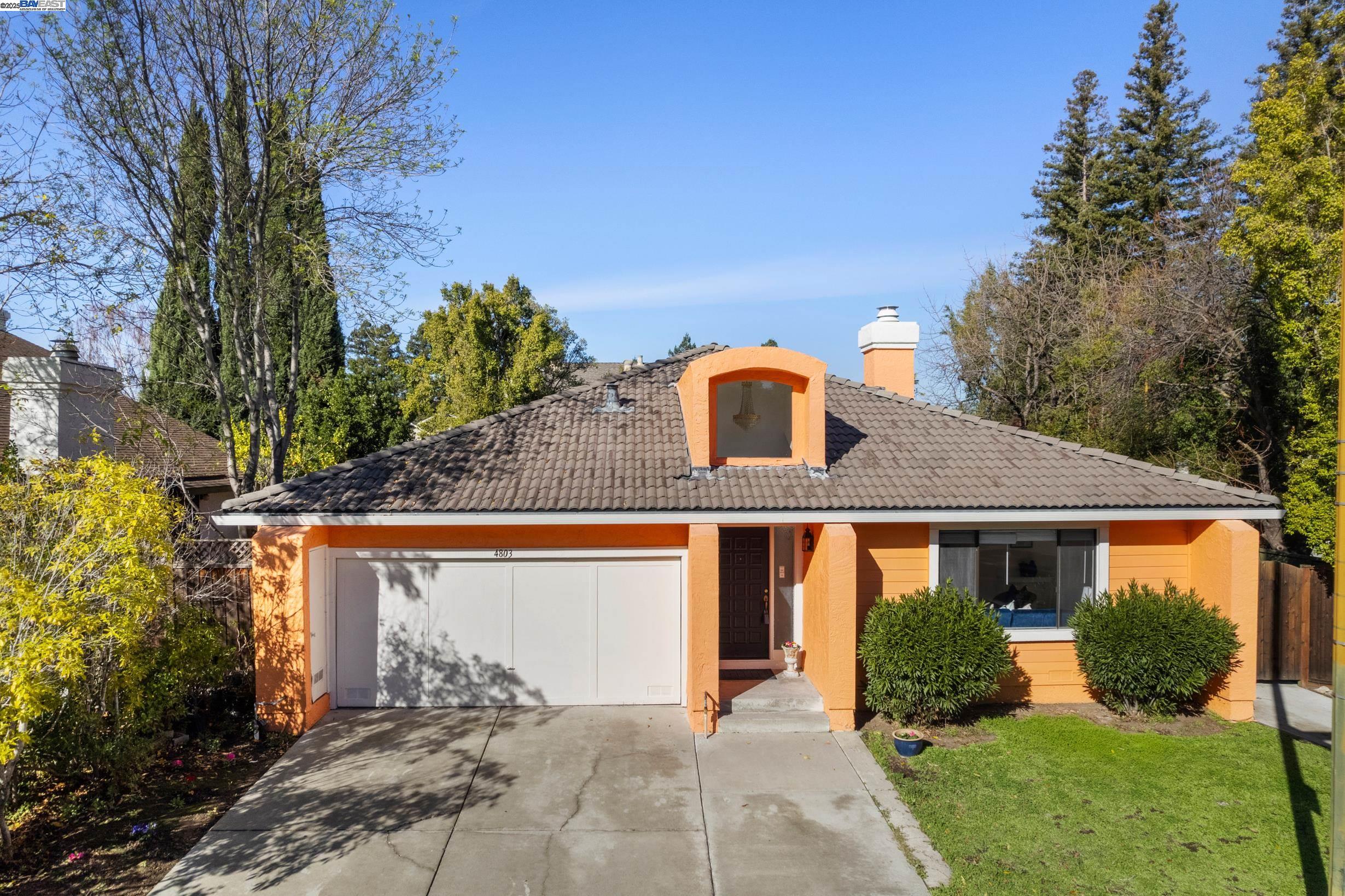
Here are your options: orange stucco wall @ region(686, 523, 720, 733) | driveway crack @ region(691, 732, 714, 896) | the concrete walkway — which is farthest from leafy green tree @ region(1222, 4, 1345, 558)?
driveway crack @ region(691, 732, 714, 896)

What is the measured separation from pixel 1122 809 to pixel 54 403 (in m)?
15.4

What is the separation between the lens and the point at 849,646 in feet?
32.0

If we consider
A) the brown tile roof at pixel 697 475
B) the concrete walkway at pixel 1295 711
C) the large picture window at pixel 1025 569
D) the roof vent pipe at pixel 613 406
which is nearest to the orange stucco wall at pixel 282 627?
the brown tile roof at pixel 697 475

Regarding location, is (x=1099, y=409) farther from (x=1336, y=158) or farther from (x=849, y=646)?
(x=849, y=646)

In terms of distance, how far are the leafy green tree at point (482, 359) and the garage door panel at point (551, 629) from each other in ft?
44.9

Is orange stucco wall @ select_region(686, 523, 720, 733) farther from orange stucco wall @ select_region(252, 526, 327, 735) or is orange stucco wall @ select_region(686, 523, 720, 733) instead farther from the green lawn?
orange stucco wall @ select_region(252, 526, 327, 735)

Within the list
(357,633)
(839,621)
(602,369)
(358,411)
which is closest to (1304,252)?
(839,621)

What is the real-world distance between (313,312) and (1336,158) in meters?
27.5

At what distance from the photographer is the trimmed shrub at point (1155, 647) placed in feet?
32.1

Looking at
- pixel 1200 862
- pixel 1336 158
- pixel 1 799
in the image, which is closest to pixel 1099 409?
pixel 1336 158

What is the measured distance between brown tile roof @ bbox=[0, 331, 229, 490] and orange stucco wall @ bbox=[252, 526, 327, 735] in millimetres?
2520

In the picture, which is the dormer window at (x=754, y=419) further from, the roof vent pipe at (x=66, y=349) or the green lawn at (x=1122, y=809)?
the roof vent pipe at (x=66, y=349)

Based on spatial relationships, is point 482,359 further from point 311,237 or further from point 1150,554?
point 1150,554

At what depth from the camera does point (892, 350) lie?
1479cm
